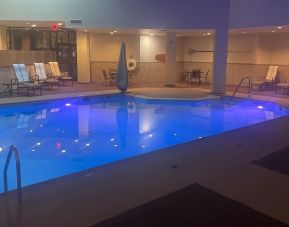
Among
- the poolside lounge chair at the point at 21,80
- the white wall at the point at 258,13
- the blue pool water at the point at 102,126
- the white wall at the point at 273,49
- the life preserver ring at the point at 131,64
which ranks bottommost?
the blue pool water at the point at 102,126

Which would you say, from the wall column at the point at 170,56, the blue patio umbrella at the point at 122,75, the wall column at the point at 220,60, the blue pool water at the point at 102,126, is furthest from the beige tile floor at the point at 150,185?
the wall column at the point at 170,56

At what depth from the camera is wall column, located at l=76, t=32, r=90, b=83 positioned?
1639 centimetres

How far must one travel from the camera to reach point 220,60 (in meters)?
13.4

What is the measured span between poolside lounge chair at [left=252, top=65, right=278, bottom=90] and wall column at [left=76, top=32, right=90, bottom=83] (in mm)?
8091

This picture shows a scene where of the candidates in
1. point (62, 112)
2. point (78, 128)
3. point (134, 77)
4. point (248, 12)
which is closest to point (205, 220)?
point (78, 128)

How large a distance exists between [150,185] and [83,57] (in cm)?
1367

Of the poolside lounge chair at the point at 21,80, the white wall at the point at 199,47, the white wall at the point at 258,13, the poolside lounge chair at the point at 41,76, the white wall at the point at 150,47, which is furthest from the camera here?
the white wall at the point at 199,47

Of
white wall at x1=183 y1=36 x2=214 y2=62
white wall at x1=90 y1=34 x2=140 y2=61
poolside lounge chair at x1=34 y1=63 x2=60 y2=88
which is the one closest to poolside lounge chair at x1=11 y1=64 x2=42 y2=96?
poolside lounge chair at x1=34 y1=63 x2=60 y2=88

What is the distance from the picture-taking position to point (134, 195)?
138 inches

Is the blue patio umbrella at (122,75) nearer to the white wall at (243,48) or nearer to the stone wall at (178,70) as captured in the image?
the stone wall at (178,70)

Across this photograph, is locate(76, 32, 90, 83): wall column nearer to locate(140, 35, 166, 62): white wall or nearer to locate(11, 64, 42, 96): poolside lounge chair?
locate(140, 35, 166, 62): white wall

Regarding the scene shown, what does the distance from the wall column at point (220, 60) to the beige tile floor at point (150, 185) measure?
831 cm

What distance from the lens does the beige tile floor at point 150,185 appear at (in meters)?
3.07

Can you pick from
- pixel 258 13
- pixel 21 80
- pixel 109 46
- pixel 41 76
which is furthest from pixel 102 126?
pixel 109 46
